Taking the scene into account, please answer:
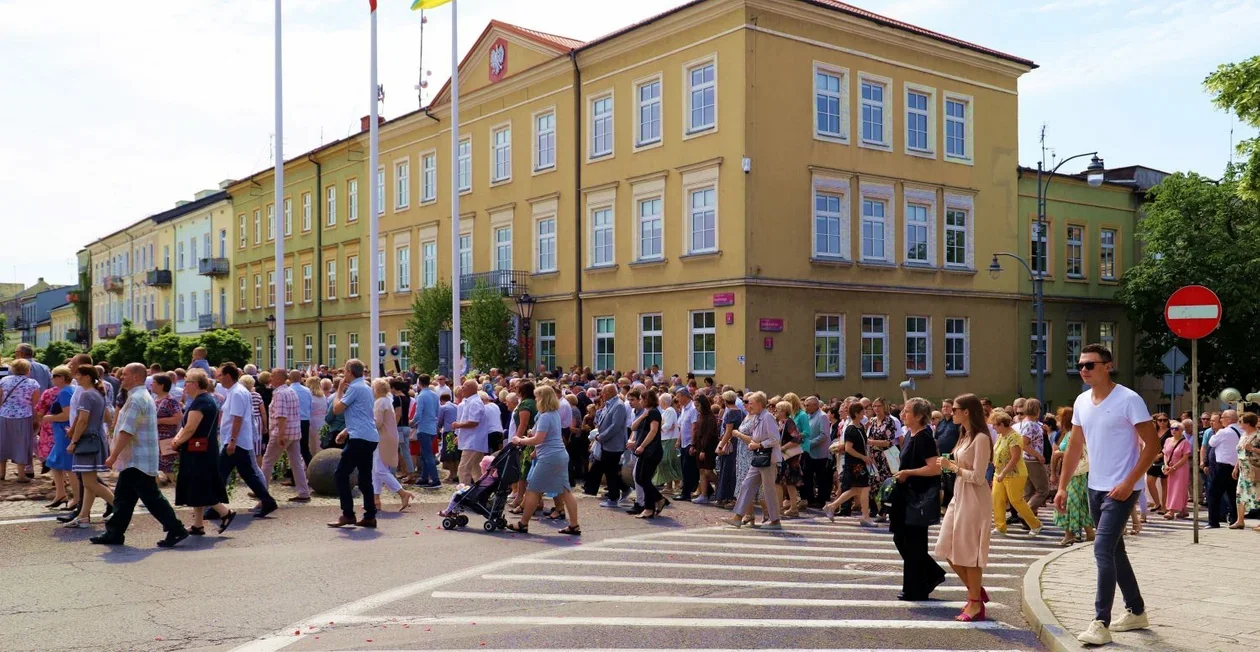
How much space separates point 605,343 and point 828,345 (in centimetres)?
660

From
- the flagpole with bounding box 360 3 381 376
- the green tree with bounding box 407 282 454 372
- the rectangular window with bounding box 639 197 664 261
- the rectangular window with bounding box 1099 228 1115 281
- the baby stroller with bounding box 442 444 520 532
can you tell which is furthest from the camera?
the rectangular window with bounding box 1099 228 1115 281

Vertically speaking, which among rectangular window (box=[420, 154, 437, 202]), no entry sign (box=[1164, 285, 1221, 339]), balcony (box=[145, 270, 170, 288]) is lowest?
no entry sign (box=[1164, 285, 1221, 339])

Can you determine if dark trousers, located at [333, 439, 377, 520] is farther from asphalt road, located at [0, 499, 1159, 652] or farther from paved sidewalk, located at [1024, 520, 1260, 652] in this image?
paved sidewalk, located at [1024, 520, 1260, 652]

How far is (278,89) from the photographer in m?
23.3

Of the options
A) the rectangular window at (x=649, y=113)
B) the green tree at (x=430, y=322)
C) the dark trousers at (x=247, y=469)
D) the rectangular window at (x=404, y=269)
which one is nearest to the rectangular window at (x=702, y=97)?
the rectangular window at (x=649, y=113)

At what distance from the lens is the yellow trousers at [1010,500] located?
1375 cm

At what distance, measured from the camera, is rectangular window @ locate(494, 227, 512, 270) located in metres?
36.8

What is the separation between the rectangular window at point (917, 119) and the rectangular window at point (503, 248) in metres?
13.0

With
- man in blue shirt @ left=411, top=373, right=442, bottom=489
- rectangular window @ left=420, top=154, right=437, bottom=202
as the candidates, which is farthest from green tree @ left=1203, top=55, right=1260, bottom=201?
rectangular window @ left=420, top=154, right=437, bottom=202

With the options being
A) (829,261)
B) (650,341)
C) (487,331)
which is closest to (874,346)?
(829,261)

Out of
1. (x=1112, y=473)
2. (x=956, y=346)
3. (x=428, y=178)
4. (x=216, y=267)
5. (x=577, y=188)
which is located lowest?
(x=1112, y=473)

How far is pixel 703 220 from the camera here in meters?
29.2

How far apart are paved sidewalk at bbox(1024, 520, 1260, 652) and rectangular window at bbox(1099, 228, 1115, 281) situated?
2917 cm

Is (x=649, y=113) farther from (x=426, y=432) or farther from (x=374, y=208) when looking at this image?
(x=426, y=432)
